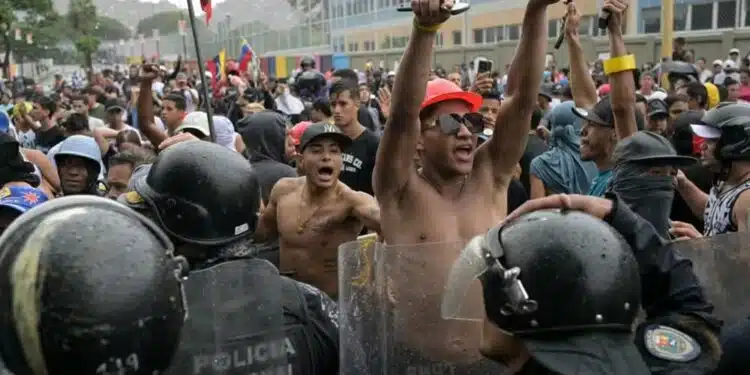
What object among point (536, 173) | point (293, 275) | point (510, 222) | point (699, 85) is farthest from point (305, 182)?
point (699, 85)

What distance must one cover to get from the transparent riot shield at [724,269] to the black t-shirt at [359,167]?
3.71m

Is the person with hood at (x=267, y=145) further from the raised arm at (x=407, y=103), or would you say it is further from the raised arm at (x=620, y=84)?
the raised arm at (x=407, y=103)

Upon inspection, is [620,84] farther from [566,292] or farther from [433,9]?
[566,292]

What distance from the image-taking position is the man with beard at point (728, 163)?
4.07 metres

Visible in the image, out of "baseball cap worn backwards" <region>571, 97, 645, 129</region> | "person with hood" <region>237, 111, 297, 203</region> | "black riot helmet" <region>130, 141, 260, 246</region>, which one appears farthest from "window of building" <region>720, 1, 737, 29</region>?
"black riot helmet" <region>130, 141, 260, 246</region>

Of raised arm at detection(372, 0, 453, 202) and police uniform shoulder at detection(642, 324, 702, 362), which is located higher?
raised arm at detection(372, 0, 453, 202)

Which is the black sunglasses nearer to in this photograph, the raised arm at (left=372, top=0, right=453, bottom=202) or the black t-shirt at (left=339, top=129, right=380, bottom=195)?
the raised arm at (left=372, top=0, right=453, bottom=202)

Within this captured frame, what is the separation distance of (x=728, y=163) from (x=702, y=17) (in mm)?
27814

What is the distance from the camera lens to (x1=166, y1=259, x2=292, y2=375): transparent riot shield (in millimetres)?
2264

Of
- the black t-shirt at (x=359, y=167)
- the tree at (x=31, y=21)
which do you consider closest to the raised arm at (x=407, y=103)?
the black t-shirt at (x=359, y=167)

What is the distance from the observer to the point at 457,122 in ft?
12.4

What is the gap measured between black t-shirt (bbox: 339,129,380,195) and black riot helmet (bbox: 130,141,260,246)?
3.72m

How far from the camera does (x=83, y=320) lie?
1617 millimetres

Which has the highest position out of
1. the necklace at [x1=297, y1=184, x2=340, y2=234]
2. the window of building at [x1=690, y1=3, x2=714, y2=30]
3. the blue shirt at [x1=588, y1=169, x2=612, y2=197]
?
the window of building at [x1=690, y1=3, x2=714, y2=30]
